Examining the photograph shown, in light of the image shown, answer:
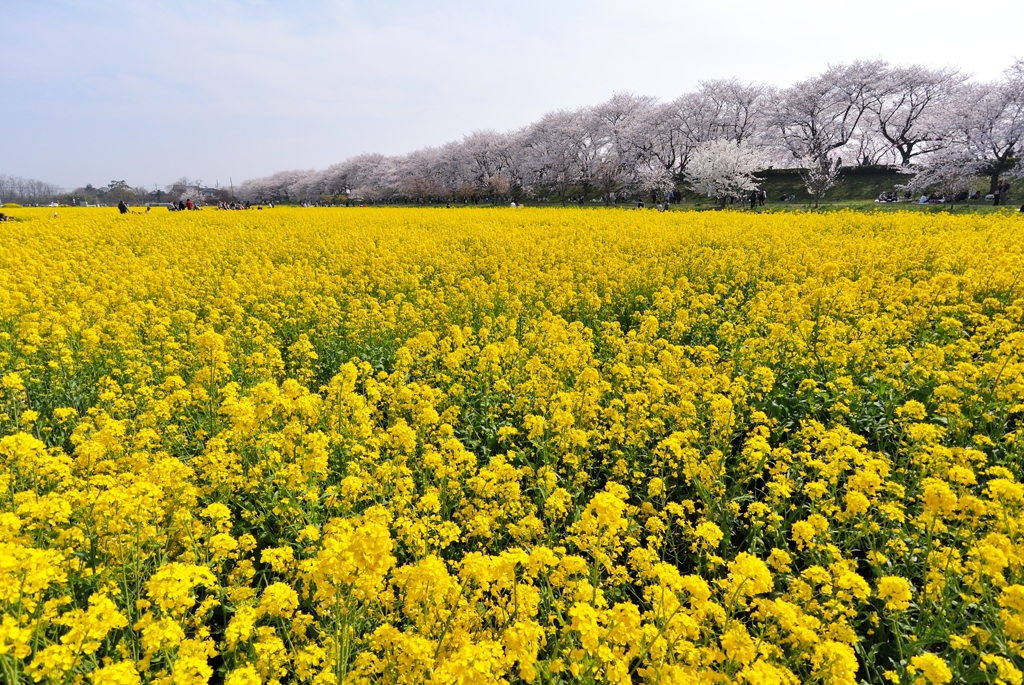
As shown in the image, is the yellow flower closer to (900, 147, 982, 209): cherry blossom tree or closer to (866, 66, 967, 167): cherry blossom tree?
(900, 147, 982, 209): cherry blossom tree

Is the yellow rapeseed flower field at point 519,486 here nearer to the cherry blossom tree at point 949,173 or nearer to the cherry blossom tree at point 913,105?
the cherry blossom tree at point 949,173

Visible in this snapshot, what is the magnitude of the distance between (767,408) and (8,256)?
1656 cm

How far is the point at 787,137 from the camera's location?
58969 millimetres

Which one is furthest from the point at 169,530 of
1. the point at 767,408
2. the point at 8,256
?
the point at 8,256

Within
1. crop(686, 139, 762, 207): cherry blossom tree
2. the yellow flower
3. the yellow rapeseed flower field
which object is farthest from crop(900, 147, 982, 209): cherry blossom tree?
the yellow flower

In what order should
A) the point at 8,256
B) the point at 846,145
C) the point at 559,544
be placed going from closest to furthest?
1. the point at 559,544
2. the point at 8,256
3. the point at 846,145

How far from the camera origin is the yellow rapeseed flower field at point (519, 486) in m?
2.30

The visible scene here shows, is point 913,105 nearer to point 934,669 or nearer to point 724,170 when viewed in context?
point 724,170

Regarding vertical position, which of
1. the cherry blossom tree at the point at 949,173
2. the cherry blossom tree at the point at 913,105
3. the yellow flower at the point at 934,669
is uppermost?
the cherry blossom tree at the point at 913,105

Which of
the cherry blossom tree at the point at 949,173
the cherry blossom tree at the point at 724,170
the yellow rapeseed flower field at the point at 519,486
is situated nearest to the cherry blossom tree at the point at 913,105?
the cherry blossom tree at the point at 949,173

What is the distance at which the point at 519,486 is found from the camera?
355cm

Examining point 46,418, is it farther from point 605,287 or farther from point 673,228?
point 673,228

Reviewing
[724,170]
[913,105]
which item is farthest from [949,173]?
[913,105]

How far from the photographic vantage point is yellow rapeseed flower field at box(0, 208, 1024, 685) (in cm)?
230
